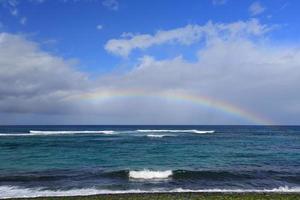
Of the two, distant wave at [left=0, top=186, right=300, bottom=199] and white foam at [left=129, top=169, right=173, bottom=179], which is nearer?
distant wave at [left=0, top=186, right=300, bottom=199]

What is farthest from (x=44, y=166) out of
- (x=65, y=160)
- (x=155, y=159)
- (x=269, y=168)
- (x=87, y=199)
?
(x=269, y=168)

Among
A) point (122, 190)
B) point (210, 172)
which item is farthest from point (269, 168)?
point (122, 190)

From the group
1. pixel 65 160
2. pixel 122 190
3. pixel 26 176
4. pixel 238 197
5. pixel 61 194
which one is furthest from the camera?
pixel 65 160

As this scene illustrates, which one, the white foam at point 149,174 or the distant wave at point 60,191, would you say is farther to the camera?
the white foam at point 149,174

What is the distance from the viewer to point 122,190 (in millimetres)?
21250

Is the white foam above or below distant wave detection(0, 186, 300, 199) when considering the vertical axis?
above

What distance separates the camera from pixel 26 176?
26422mm

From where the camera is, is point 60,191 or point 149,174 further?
point 149,174

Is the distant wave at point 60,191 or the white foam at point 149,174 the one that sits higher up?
the white foam at point 149,174

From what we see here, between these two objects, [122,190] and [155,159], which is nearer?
[122,190]

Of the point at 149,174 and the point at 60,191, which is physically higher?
the point at 149,174

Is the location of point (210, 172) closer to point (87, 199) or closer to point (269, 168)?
point (269, 168)

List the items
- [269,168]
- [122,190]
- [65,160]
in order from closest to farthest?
[122,190]
[269,168]
[65,160]

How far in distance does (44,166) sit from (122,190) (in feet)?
43.2
